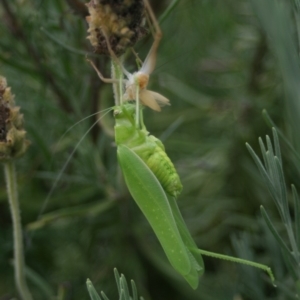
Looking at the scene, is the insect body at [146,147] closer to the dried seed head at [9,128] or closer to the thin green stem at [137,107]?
the thin green stem at [137,107]

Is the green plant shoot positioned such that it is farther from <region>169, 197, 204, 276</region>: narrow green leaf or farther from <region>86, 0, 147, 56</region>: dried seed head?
<region>86, 0, 147, 56</region>: dried seed head

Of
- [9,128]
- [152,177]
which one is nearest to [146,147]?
[152,177]

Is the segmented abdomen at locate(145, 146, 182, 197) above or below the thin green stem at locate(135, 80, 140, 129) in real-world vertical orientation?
below

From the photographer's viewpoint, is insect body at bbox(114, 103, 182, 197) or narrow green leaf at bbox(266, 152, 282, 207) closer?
narrow green leaf at bbox(266, 152, 282, 207)

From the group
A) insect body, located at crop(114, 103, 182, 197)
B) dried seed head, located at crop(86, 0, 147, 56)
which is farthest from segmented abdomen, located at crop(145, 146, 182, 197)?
dried seed head, located at crop(86, 0, 147, 56)

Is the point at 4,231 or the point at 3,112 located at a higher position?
the point at 3,112

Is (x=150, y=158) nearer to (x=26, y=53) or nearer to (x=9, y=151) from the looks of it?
(x=9, y=151)

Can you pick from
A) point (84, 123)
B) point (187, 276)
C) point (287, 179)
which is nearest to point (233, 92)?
point (287, 179)
